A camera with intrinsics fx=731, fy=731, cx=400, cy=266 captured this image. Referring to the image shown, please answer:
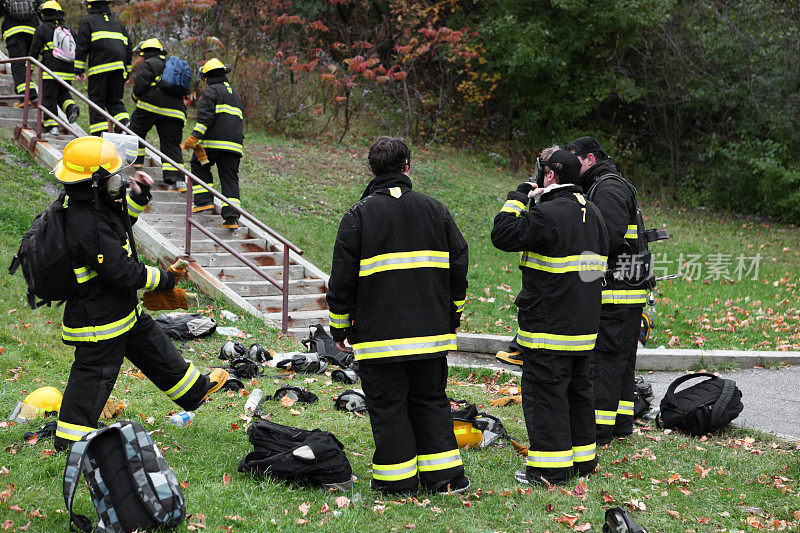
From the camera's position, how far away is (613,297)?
17.2ft

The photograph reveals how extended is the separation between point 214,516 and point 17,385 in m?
2.89

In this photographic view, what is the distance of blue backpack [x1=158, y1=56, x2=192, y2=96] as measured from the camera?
9.78 m

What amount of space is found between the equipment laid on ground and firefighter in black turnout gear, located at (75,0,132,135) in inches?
281

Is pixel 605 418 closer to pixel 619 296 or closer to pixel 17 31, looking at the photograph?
pixel 619 296

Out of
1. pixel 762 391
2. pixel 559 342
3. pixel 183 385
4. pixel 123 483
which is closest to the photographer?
pixel 123 483

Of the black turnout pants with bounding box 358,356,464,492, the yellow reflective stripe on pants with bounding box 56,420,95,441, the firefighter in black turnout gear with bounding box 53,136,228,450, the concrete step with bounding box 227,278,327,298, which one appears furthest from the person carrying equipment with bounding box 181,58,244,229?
the black turnout pants with bounding box 358,356,464,492

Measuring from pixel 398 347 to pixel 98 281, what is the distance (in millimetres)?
1867

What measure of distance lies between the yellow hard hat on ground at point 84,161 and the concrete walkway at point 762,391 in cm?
458

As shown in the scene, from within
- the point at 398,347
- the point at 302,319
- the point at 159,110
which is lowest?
the point at 302,319

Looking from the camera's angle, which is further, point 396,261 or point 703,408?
point 703,408

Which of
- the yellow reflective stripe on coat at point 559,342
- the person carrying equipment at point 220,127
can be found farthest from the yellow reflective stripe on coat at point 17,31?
the yellow reflective stripe on coat at point 559,342

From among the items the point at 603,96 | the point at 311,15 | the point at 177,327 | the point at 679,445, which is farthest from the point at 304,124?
the point at 679,445

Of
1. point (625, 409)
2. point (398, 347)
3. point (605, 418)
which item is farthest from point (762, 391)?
point (398, 347)

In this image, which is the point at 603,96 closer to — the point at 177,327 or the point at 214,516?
the point at 177,327
